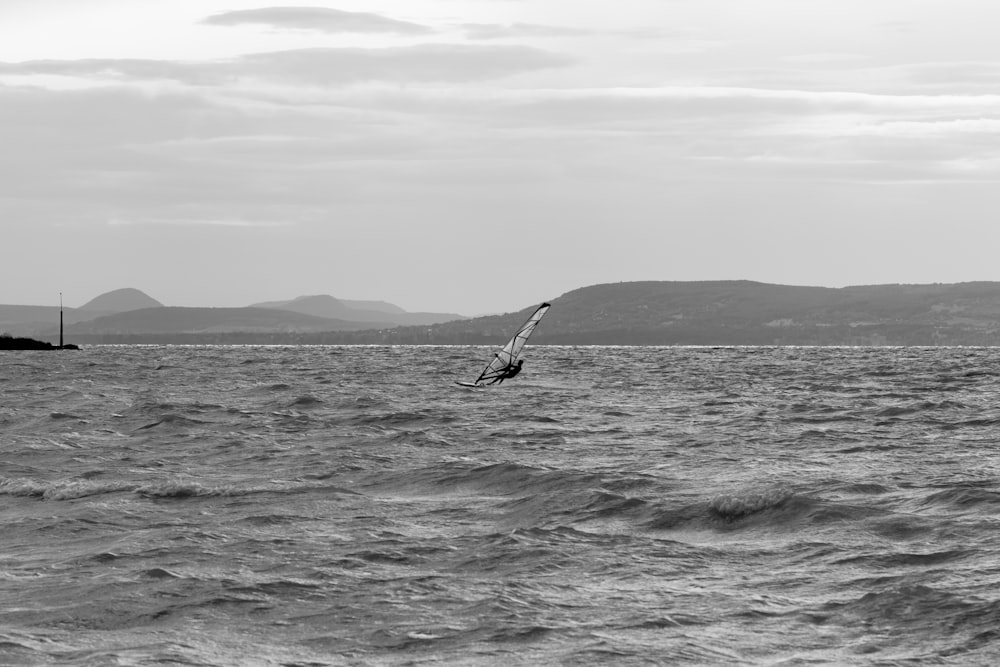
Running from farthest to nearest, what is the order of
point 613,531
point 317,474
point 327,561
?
point 317,474, point 613,531, point 327,561

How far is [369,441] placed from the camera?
39.5 m

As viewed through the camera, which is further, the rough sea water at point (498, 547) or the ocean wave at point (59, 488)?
the ocean wave at point (59, 488)

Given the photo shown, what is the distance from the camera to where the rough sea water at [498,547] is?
47.1 feet

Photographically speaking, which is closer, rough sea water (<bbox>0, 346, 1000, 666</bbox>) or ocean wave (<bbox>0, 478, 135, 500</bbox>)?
rough sea water (<bbox>0, 346, 1000, 666</bbox>)

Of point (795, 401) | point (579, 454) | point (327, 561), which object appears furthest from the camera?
point (795, 401)

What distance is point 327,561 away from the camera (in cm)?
1878

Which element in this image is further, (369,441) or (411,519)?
(369,441)

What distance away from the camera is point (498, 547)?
65.3 ft

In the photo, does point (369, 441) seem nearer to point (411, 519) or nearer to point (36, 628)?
point (411, 519)

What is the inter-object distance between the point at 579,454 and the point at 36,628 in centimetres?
2189

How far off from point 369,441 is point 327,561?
20.8m

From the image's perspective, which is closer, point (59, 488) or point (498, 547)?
point (498, 547)

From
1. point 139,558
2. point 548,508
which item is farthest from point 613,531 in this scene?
point 139,558

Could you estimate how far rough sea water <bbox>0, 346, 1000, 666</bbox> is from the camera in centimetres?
1436
